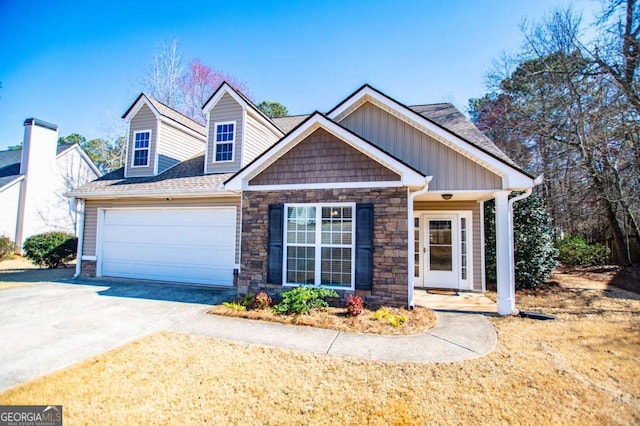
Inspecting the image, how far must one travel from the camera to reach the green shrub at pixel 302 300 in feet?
21.8

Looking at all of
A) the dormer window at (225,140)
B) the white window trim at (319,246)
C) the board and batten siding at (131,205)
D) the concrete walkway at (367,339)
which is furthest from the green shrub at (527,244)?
the dormer window at (225,140)

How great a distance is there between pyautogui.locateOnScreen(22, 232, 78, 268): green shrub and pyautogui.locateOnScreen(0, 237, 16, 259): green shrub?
3764mm

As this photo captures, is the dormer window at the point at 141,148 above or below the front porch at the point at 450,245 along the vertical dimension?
above

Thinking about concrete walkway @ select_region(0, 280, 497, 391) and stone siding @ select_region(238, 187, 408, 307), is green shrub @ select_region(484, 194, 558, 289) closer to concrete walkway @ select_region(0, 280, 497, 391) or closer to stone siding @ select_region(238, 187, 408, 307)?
concrete walkway @ select_region(0, 280, 497, 391)

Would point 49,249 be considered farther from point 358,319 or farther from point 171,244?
point 358,319

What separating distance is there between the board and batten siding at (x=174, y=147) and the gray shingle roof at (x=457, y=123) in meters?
9.18

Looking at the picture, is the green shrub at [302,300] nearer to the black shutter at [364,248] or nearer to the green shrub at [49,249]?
the black shutter at [364,248]

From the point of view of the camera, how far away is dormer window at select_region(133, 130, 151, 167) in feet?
38.8

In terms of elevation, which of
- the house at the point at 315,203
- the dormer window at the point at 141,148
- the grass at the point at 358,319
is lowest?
the grass at the point at 358,319

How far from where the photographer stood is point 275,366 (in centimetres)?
430

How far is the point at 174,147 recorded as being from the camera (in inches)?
489

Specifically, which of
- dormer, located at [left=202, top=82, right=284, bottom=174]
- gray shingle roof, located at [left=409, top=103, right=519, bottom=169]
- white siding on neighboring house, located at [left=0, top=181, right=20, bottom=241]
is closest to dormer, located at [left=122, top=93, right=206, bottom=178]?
dormer, located at [left=202, top=82, right=284, bottom=174]

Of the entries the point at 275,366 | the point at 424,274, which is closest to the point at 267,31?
the point at 424,274

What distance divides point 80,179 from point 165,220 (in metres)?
15.7
